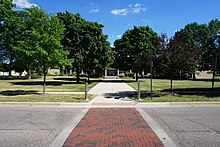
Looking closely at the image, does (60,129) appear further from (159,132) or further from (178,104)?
(178,104)

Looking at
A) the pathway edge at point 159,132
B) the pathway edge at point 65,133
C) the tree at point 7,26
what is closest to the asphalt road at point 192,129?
the pathway edge at point 159,132

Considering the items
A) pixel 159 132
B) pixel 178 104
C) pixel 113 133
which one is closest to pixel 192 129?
pixel 159 132

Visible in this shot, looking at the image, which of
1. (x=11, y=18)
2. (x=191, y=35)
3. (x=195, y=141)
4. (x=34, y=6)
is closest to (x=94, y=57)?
(x=11, y=18)

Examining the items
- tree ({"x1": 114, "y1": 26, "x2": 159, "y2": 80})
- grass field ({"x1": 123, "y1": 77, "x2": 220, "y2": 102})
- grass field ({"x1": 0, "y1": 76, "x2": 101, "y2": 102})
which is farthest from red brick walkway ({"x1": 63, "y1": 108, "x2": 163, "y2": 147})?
tree ({"x1": 114, "y1": 26, "x2": 159, "y2": 80})

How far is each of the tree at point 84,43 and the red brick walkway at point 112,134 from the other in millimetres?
23361

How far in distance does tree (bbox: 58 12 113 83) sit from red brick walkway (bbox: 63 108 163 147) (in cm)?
2336

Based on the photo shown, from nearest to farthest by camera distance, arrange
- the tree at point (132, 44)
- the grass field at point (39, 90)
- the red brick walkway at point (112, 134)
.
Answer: the red brick walkway at point (112, 134), the grass field at point (39, 90), the tree at point (132, 44)

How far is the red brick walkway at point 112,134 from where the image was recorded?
5.86 metres

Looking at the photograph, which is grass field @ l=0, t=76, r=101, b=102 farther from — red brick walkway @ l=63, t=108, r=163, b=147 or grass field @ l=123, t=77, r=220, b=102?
red brick walkway @ l=63, t=108, r=163, b=147

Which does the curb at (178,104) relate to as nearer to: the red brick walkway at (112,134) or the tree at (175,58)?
the tree at (175,58)

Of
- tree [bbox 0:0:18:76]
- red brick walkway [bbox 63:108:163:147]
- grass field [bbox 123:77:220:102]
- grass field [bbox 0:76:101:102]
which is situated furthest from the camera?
tree [bbox 0:0:18:76]

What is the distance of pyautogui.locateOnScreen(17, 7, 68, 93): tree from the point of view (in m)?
16.3

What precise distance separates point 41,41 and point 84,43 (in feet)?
55.4

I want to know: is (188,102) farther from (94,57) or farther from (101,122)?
(94,57)
